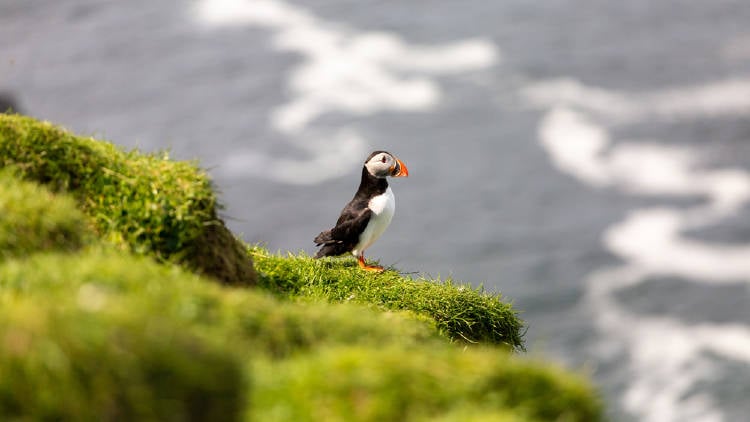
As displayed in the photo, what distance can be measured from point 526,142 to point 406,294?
198 ft

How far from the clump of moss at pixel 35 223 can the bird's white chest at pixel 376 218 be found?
5.39m

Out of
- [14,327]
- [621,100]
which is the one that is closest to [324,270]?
[14,327]

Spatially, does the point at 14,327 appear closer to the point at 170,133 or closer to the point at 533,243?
the point at 170,133

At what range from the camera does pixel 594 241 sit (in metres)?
67.3

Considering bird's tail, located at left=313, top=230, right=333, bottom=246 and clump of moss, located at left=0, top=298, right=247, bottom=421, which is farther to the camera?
bird's tail, located at left=313, top=230, right=333, bottom=246

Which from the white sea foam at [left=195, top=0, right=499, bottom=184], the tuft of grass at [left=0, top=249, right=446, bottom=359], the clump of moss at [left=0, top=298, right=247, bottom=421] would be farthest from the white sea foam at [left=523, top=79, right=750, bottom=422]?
the clump of moss at [left=0, top=298, right=247, bottom=421]

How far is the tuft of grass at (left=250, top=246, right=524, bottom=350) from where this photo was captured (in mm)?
10508

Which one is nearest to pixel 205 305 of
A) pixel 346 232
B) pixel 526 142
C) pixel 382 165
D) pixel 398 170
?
pixel 346 232

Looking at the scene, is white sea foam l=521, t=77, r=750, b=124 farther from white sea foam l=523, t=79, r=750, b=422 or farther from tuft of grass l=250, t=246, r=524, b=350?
tuft of grass l=250, t=246, r=524, b=350

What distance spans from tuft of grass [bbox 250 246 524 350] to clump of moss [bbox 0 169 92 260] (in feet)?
10.2

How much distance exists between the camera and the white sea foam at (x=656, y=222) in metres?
65.2

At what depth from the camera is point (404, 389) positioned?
201 inches

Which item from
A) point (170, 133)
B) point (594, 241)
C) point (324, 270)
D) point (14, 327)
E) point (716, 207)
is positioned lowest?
point (14, 327)

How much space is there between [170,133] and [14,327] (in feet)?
195
